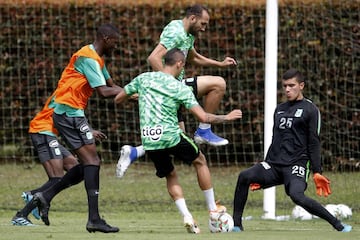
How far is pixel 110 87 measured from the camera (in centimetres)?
1133

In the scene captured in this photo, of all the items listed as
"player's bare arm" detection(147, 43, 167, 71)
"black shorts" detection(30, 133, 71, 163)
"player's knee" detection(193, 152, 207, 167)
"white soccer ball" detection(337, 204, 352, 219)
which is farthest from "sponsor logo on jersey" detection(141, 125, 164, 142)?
"white soccer ball" detection(337, 204, 352, 219)

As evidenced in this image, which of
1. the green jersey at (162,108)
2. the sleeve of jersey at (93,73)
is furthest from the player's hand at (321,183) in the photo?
the sleeve of jersey at (93,73)

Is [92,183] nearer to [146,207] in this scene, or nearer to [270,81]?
[270,81]

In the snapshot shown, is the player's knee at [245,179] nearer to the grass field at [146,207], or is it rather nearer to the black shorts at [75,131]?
the grass field at [146,207]

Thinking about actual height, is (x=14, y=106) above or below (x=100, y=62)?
below

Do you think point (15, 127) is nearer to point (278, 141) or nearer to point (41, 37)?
point (41, 37)

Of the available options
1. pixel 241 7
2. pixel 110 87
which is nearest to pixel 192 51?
pixel 110 87

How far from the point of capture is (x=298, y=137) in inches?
454

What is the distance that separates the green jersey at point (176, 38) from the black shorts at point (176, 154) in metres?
1.32

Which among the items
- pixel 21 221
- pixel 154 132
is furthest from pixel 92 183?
pixel 21 221

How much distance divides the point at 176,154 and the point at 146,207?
5207 mm

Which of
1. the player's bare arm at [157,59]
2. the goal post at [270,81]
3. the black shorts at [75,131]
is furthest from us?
the goal post at [270,81]

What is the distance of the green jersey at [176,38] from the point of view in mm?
11980

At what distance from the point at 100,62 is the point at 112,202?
551 centimetres
